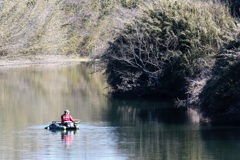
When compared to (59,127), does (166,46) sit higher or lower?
higher

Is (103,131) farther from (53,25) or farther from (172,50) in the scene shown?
(53,25)

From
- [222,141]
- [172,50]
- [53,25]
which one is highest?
[53,25]

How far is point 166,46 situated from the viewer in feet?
174

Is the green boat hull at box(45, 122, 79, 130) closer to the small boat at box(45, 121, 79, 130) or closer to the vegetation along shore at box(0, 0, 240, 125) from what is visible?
the small boat at box(45, 121, 79, 130)

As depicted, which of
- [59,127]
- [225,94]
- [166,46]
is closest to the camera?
[59,127]

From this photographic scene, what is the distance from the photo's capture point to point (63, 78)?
75.7m

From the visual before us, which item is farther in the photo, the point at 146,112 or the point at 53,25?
the point at 53,25

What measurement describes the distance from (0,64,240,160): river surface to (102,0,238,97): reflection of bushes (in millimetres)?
1511

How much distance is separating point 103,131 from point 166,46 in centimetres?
1422

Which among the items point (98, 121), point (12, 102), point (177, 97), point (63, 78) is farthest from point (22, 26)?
point (98, 121)

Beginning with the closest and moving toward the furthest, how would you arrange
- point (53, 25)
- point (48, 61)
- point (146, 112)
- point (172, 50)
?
1. point (146, 112)
2. point (172, 50)
3. point (53, 25)
4. point (48, 61)

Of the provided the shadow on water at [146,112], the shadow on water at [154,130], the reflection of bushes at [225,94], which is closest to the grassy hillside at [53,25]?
the shadow on water at [146,112]

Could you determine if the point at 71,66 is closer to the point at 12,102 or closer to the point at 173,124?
the point at 12,102

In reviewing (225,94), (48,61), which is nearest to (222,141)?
(225,94)
